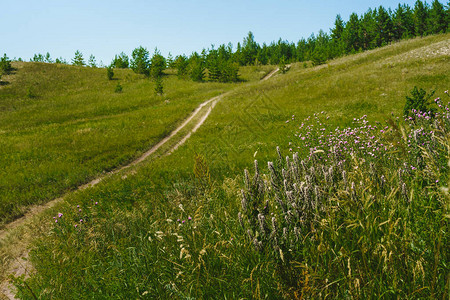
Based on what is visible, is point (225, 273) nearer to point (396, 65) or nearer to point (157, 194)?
point (157, 194)

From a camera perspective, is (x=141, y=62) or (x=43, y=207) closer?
(x=43, y=207)

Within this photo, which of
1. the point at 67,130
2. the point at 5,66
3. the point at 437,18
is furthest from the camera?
the point at 437,18

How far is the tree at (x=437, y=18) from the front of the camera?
77438 mm

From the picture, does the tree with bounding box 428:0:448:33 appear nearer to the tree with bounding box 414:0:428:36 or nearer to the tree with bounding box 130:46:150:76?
the tree with bounding box 414:0:428:36

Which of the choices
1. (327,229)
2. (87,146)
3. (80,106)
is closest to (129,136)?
(87,146)

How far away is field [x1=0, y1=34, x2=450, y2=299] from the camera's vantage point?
2.19 m

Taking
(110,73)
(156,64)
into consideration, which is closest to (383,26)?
(156,64)

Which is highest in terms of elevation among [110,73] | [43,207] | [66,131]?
[110,73]

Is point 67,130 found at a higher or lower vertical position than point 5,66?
lower

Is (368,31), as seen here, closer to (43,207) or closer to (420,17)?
(420,17)

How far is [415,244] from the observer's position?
2158 millimetres

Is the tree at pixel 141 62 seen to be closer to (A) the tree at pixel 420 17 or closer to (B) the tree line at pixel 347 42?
(B) the tree line at pixel 347 42

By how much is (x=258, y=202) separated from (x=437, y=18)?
110 meters

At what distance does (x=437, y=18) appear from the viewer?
78000 mm
